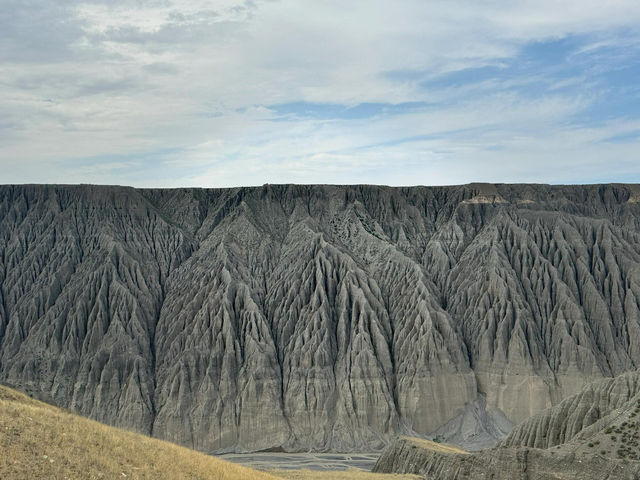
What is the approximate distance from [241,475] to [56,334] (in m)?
57.7

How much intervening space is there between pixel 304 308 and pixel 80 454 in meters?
56.9

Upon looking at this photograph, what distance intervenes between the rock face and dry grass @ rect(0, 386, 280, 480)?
4606 cm

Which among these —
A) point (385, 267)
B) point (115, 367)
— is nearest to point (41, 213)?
point (115, 367)

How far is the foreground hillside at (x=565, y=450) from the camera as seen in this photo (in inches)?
1252

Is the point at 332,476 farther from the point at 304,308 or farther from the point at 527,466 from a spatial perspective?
the point at 304,308

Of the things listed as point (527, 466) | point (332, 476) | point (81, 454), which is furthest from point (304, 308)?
point (81, 454)

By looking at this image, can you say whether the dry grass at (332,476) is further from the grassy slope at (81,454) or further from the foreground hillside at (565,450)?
the grassy slope at (81,454)

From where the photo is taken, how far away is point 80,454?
21250 mm

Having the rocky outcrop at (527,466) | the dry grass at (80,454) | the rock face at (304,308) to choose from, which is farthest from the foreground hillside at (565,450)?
the rock face at (304,308)

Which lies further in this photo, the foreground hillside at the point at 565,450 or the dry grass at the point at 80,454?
the foreground hillside at the point at 565,450

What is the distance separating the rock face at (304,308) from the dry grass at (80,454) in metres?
46.1

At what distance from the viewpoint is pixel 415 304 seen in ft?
256

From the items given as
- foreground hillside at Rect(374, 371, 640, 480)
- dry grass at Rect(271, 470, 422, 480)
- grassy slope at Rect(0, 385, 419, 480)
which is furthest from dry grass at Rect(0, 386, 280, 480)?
foreground hillside at Rect(374, 371, 640, 480)

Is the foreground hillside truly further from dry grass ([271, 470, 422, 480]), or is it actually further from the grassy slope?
the grassy slope
